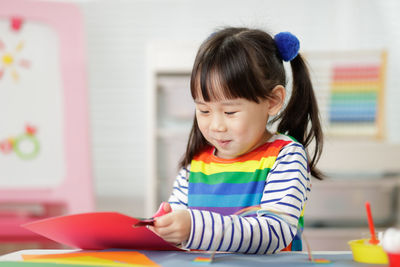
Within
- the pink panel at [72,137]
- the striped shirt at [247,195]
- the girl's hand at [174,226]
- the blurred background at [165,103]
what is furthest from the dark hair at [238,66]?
the pink panel at [72,137]

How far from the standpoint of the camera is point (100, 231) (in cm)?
66

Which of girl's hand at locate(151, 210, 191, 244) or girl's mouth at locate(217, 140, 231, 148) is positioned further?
girl's mouth at locate(217, 140, 231, 148)

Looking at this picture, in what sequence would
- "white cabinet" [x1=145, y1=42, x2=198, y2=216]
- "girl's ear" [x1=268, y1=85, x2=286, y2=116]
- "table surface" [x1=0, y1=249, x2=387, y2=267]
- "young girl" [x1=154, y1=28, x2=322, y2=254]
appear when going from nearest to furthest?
1. "table surface" [x1=0, y1=249, x2=387, y2=267]
2. "young girl" [x1=154, y1=28, x2=322, y2=254]
3. "girl's ear" [x1=268, y1=85, x2=286, y2=116]
4. "white cabinet" [x1=145, y1=42, x2=198, y2=216]

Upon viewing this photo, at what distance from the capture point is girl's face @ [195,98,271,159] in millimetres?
819

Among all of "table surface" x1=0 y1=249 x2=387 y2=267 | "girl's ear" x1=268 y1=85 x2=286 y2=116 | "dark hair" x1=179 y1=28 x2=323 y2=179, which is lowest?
"table surface" x1=0 y1=249 x2=387 y2=267

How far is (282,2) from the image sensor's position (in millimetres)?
2648

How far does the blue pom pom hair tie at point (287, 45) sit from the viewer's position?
891 millimetres

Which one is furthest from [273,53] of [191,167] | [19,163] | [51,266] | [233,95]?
[19,163]

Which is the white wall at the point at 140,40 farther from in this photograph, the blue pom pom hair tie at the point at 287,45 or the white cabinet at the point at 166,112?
the blue pom pom hair tie at the point at 287,45

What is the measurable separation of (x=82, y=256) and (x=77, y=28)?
162cm

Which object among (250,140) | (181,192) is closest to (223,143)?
(250,140)

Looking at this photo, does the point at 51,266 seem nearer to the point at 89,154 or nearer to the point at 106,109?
the point at 89,154

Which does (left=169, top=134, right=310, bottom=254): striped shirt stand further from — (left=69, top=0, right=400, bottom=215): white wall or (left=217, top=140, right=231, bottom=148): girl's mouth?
(left=69, top=0, right=400, bottom=215): white wall

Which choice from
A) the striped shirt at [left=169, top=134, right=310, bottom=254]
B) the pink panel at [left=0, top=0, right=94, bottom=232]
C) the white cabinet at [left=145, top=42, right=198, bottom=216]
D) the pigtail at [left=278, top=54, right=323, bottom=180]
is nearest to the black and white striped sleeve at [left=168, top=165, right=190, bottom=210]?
the striped shirt at [left=169, top=134, right=310, bottom=254]
